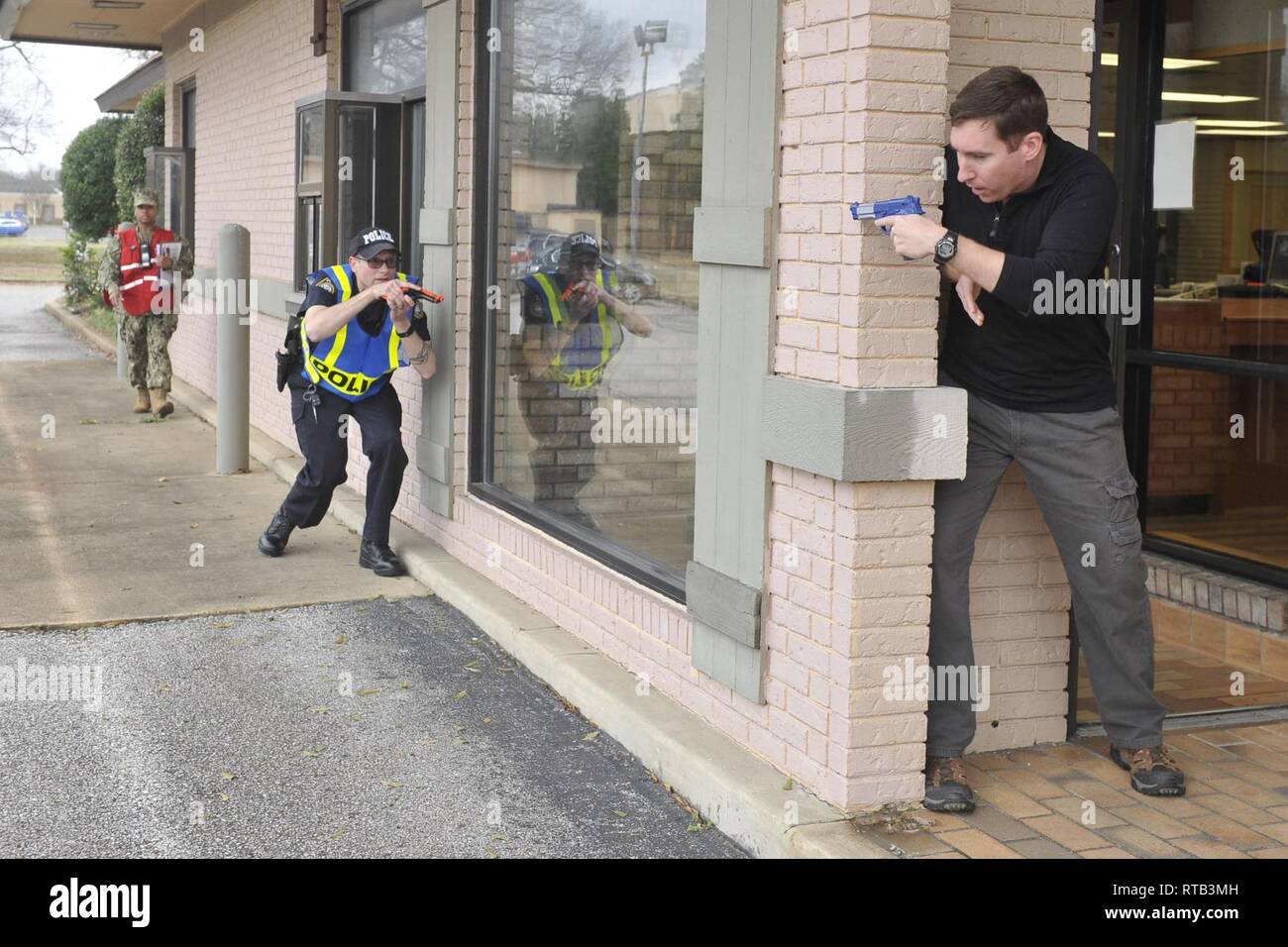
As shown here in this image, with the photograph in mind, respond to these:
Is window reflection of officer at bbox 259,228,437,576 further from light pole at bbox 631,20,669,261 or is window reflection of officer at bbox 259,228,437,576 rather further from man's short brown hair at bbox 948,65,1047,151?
man's short brown hair at bbox 948,65,1047,151

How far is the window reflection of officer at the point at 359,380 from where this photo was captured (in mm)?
7570

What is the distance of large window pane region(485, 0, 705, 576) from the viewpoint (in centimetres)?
587

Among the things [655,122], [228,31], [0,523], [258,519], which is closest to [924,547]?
[655,122]

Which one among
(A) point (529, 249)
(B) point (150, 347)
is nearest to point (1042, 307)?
(A) point (529, 249)

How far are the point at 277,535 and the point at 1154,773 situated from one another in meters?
4.90

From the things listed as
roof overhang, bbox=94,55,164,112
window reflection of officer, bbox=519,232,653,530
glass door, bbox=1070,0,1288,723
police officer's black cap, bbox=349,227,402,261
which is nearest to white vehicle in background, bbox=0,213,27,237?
roof overhang, bbox=94,55,164,112

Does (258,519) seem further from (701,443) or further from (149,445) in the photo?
(701,443)

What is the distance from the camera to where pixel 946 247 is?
4184 mm

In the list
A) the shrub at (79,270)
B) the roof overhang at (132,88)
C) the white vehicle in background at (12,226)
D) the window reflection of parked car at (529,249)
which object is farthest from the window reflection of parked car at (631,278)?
the white vehicle in background at (12,226)

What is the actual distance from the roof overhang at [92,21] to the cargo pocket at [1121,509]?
12.2m

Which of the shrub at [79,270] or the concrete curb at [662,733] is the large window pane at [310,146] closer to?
the concrete curb at [662,733]

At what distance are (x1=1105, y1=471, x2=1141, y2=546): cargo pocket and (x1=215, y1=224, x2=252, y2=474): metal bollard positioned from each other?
7423mm
